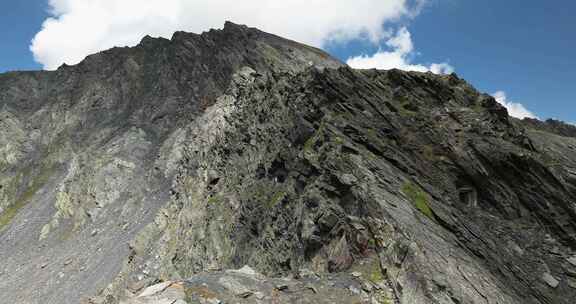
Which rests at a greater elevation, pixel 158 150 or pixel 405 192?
pixel 158 150

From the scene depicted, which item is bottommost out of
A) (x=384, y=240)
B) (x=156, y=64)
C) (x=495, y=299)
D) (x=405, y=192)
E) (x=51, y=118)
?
Answer: (x=495, y=299)

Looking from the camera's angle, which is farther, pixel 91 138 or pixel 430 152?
pixel 91 138

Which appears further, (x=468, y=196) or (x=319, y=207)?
(x=468, y=196)

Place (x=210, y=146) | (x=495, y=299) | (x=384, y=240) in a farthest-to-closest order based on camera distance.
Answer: (x=210, y=146)
(x=384, y=240)
(x=495, y=299)

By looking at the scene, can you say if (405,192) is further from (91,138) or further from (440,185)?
(91,138)

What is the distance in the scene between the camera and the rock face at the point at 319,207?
14.9 meters

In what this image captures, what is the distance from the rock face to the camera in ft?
49.0

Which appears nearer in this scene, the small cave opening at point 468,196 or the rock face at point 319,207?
the rock face at point 319,207

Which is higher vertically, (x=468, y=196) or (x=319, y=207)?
(x=468, y=196)

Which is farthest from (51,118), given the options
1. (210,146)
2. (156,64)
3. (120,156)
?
(210,146)

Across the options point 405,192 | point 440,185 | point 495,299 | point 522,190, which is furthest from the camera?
point 522,190

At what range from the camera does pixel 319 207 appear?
18.9 metres

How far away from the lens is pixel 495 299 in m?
13.8

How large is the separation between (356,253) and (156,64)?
2834 inches
